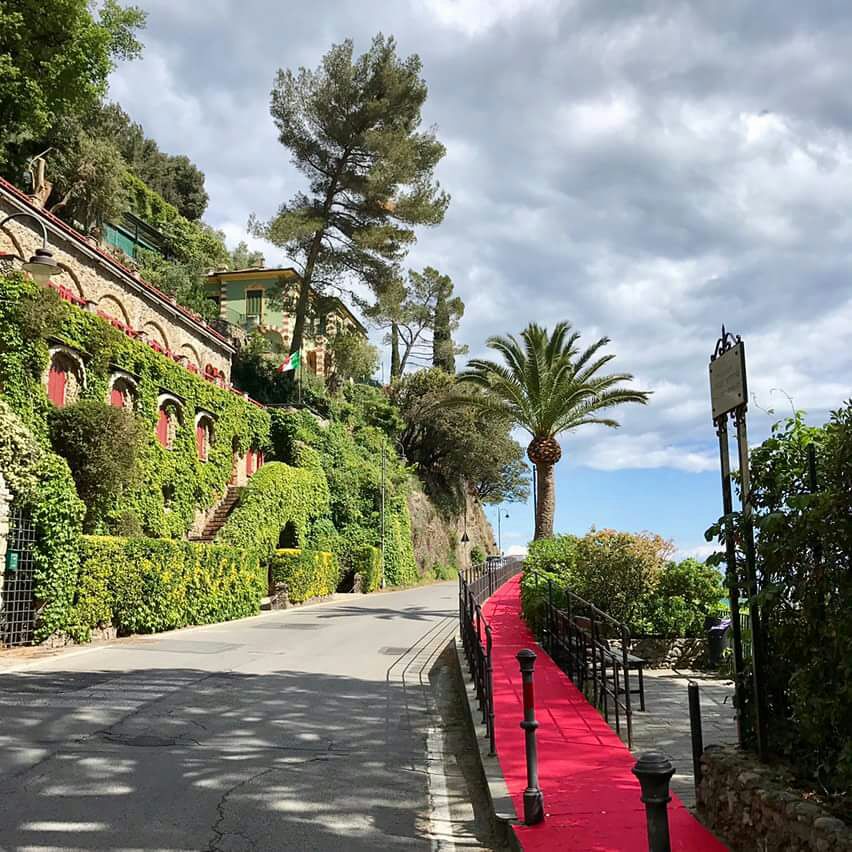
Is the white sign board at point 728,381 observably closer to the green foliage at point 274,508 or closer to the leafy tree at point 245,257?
the green foliage at point 274,508

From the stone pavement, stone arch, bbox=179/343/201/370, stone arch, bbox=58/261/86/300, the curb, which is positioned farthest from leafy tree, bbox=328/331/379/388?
the curb

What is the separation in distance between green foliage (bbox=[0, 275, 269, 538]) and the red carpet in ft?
44.8

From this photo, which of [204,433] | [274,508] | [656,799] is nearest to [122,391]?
[204,433]

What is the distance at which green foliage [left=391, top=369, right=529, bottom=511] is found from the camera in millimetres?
54938

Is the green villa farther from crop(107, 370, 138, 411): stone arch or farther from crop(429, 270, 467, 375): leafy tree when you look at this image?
crop(107, 370, 138, 411): stone arch

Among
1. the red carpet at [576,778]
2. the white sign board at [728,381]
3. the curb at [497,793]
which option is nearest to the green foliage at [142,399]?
the red carpet at [576,778]

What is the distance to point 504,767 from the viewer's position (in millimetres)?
6992

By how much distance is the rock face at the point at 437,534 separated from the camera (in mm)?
50875

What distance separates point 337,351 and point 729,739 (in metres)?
38.2

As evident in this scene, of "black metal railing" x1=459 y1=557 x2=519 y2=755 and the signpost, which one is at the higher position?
the signpost

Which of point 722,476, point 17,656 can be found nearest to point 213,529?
point 17,656

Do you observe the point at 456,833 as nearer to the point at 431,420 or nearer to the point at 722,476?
the point at 722,476

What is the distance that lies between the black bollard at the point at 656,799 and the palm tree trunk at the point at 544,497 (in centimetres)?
2305

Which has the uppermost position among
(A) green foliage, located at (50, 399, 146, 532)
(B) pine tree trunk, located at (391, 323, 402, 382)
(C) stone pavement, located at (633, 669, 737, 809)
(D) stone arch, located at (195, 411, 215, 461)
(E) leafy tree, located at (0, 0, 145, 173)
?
(E) leafy tree, located at (0, 0, 145, 173)
